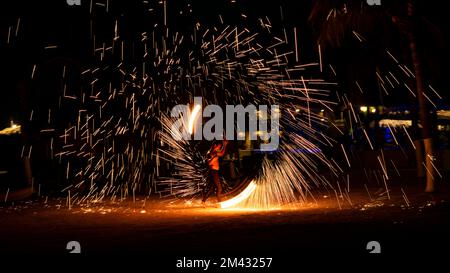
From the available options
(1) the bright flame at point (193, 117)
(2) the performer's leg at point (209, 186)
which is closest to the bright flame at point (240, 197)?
(2) the performer's leg at point (209, 186)

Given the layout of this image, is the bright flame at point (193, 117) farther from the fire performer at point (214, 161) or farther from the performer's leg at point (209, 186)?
the performer's leg at point (209, 186)

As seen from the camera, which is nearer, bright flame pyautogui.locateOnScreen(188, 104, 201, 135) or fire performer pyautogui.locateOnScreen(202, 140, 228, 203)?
fire performer pyautogui.locateOnScreen(202, 140, 228, 203)

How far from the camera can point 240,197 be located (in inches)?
599

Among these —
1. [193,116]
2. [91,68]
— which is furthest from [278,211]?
[91,68]

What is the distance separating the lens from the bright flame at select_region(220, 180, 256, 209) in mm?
15180

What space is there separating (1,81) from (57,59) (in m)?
4.91

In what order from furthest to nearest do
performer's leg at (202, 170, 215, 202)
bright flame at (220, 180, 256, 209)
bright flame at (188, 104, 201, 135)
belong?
bright flame at (188, 104, 201, 135) < performer's leg at (202, 170, 215, 202) < bright flame at (220, 180, 256, 209)

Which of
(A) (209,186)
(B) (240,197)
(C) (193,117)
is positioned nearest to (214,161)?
(A) (209,186)

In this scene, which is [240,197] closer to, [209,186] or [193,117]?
[209,186]

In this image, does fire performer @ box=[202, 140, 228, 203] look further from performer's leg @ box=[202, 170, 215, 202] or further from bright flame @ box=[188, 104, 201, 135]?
bright flame @ box=[188, 104, 201, 135]

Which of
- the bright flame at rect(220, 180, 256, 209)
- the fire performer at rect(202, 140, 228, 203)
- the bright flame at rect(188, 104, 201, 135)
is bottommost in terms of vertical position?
the bright flame at rect(220, 180, 256, 209)

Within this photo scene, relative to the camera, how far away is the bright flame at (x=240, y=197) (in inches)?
598

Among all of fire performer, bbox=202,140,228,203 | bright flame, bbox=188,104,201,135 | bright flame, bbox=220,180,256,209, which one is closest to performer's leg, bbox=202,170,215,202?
fire performer, bbox=202,140,228,203
